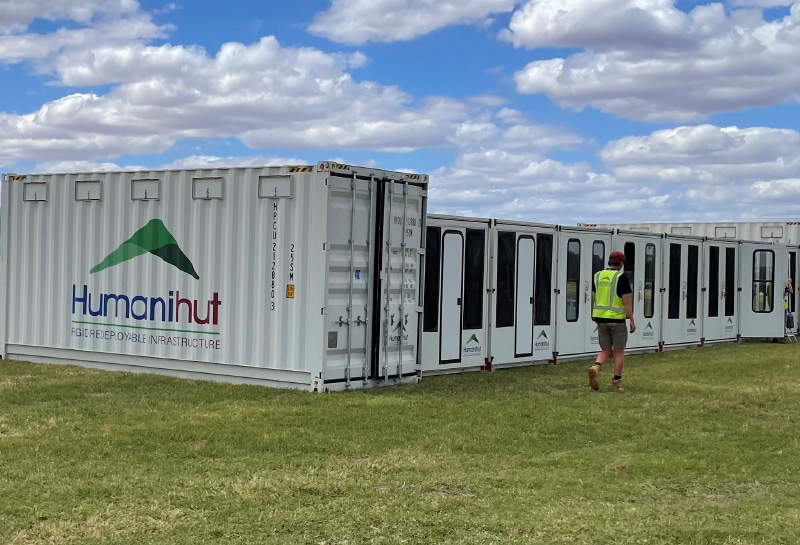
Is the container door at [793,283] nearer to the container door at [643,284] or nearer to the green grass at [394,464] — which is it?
the container door at [643,284]

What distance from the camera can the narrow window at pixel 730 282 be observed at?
899 inches

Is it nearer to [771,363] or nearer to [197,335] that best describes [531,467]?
[197,335]

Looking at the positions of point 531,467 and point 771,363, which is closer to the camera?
point 531,467

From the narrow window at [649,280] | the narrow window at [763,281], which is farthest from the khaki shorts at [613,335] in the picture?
the narrow window at [763,281]

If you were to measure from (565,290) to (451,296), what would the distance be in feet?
10.5

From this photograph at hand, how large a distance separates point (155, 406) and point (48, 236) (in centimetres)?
578

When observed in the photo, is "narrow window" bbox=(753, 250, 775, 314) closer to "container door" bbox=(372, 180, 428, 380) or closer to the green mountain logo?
"container door" bbox=(372, 180, 428, 380)

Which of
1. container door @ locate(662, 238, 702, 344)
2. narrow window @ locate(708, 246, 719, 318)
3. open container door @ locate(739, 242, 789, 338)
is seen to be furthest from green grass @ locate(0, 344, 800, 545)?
open container door @ locate(739, 242, 789, 338)

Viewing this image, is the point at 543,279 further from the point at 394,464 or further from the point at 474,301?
the point at 394,464

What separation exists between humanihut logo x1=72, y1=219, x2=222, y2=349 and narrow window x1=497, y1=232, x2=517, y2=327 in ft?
15.5

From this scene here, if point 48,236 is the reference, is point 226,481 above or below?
below

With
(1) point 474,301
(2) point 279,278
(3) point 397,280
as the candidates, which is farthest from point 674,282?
(2) point 279,278

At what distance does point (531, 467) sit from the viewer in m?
8.36

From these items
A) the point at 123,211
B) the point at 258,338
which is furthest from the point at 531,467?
the point at 123,211
